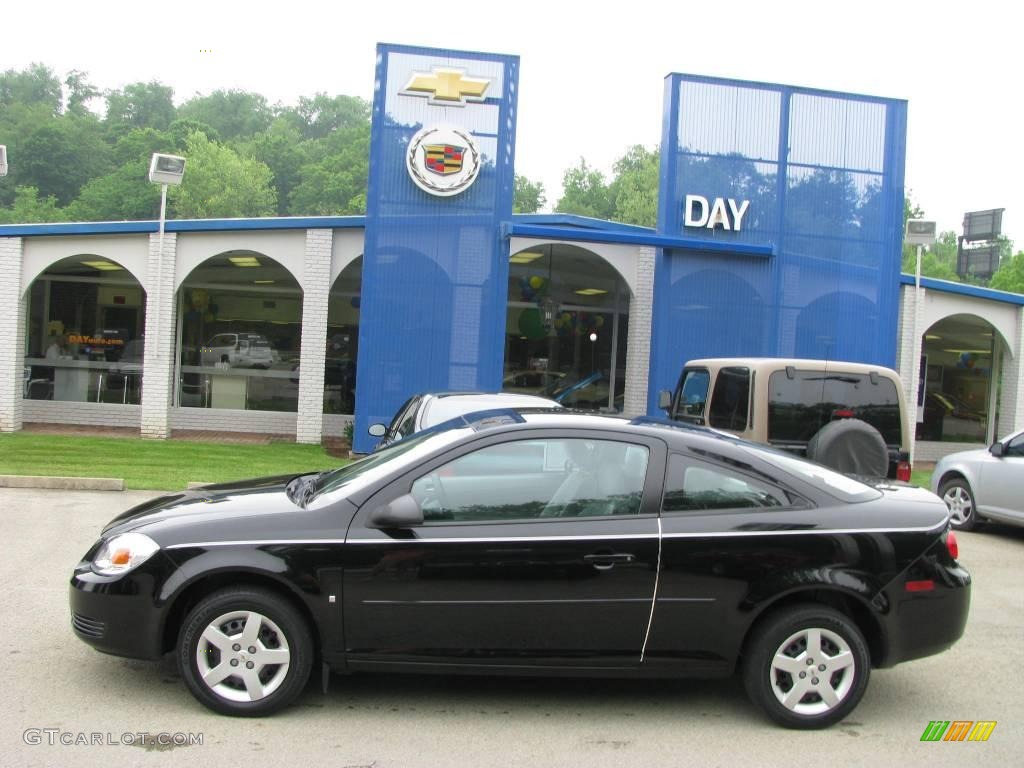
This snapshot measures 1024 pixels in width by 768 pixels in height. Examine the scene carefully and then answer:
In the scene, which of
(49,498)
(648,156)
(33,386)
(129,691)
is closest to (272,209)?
(648,156)

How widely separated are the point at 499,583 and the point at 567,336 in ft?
56.2

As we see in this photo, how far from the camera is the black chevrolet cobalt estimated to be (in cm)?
457

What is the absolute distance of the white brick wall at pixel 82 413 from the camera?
19.3 metres

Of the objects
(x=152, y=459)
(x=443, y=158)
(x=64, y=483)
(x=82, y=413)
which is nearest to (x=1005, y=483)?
(x=443, y=158)

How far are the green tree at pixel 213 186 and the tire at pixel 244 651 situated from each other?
3415 inches

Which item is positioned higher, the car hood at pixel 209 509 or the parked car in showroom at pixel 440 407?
the parked car in showroom at pixel 440 407

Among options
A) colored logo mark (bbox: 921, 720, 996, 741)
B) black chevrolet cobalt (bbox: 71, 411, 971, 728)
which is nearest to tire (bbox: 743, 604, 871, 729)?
black chevrolet cobalt (bbox: 71, 411, 971, 728)

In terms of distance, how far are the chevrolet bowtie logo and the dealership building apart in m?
0.03

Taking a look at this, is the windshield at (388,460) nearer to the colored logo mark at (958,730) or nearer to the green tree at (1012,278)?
the colored logo mark at (958,730)

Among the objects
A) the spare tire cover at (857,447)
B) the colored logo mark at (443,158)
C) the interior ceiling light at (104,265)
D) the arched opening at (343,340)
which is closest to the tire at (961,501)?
the spare tire cover at (857,447)

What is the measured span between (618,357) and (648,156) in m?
94.2

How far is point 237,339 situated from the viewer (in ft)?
65.9

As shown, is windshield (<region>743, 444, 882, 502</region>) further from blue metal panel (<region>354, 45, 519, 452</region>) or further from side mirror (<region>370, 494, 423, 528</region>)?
blue metal panel (<region>354, 45, 519, 452</region>)

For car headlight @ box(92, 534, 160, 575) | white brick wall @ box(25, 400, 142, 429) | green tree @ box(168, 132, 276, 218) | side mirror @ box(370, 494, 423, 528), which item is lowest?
white brick wall @ box(25, 400, 142, 429)
